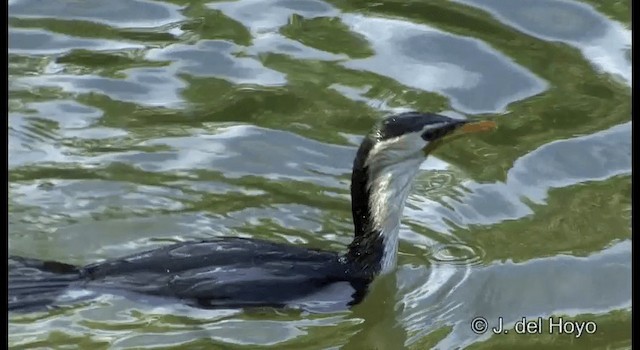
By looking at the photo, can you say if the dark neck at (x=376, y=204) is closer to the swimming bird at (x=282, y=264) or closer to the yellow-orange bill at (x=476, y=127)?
the swimming bird at (x=282, y=264)

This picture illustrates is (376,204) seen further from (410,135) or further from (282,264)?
(282,264)

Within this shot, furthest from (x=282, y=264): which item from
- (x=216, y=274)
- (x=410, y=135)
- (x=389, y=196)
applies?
(x=410, y=135)

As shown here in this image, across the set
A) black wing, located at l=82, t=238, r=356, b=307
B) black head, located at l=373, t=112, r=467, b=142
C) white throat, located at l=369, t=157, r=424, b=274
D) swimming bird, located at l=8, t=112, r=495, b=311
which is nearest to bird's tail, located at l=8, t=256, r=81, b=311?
swimming bird, located at l=8, t=112, r=495, b=311

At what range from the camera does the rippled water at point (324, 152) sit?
278 inches

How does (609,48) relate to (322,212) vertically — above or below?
above

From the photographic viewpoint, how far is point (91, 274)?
6930 millimetres

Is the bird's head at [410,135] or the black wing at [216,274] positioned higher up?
the bird's head at [410,135]

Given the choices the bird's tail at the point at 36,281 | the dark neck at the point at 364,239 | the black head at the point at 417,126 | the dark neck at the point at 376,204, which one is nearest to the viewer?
the bird's tail at the point at 36,281

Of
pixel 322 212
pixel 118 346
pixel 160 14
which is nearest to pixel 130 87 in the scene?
pixel 160 14

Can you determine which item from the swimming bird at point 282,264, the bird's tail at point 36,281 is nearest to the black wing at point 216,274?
the swimming bird at point 282,264

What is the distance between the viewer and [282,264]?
6980mm

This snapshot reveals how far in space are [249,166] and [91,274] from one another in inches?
63.0

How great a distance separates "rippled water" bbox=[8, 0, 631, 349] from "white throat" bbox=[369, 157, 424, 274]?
248mm
